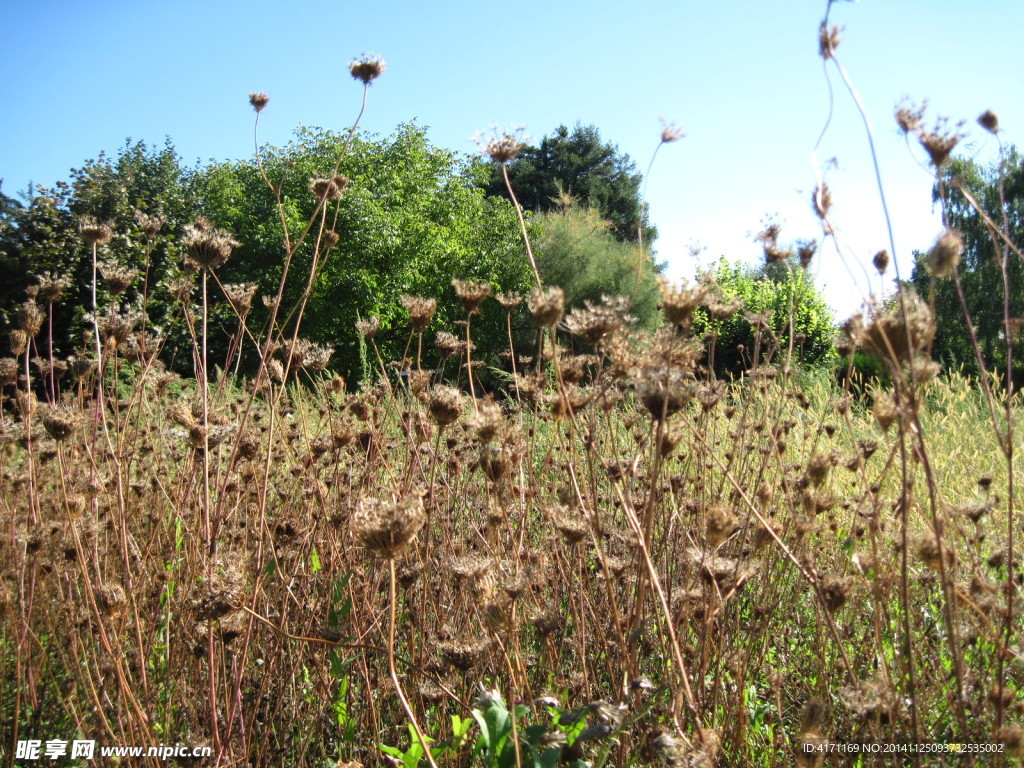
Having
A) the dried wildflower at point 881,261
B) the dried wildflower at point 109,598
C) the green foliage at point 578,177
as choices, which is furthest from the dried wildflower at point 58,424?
the green foliage at point 578,177

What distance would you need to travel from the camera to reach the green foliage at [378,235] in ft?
71.2

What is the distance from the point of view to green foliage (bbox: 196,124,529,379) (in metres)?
21.7

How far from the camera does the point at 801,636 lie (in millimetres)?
2865

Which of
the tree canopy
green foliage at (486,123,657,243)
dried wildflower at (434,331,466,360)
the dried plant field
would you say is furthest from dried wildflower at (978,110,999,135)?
green foliage at (486,123,657,243)

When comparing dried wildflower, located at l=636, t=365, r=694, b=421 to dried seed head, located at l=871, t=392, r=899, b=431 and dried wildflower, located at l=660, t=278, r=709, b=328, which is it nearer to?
dried wildflower, located at l=660, t=278, r=709, b=328

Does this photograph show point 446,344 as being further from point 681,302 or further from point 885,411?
point 885,411

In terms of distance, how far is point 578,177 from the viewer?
39.5 meters

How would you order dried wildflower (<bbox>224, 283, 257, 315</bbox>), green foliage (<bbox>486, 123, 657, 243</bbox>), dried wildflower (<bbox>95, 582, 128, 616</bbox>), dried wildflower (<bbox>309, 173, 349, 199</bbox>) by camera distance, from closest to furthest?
dried wildflower (<bbox>95, 582, 128, 616</bbox>) < dried wildflower (<bbox>309, 173, 349, 199</bbox>) < dried wildflower (<bbox>224, 283, 257, 315</bbox>) < green foliage (<bbox>486, 123, 657, 243</bbox>)

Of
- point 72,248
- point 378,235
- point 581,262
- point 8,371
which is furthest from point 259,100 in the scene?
point 581,262

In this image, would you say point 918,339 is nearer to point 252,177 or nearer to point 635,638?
point 635,638

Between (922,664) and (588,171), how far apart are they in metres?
40.3

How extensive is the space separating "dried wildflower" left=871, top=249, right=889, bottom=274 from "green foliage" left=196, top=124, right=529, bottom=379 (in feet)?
57.2

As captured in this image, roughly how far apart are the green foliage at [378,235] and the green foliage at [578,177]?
32.5ft

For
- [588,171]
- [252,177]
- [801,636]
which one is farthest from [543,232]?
[801,636]
